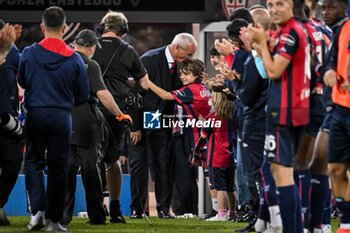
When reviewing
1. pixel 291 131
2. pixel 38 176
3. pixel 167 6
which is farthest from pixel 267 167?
pixel 167 6

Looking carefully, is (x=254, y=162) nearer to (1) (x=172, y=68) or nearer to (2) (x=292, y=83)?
(2) (x=292, y=83)

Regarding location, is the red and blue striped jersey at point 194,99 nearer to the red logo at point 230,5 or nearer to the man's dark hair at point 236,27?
the red logo at point 230,5

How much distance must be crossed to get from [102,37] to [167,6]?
2.65 meters

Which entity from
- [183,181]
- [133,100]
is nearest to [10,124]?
[133,100]

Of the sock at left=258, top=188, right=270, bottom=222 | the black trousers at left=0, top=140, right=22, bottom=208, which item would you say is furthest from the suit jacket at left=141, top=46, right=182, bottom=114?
the sock at left=258, top=188, right=270, bottom=222

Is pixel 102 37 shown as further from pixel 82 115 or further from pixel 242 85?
pixel 242 85

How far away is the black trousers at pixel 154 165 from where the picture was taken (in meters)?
14.7

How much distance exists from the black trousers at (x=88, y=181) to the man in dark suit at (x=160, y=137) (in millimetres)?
1871

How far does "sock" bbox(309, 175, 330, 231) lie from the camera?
1009cm

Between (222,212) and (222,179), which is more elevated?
(222,179)

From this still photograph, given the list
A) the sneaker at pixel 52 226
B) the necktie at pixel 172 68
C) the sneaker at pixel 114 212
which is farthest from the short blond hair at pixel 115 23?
the sneaker at pixel 52 226

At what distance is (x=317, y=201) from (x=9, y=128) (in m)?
3.28

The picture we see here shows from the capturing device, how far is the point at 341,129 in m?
9.89

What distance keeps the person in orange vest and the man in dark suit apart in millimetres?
4853
